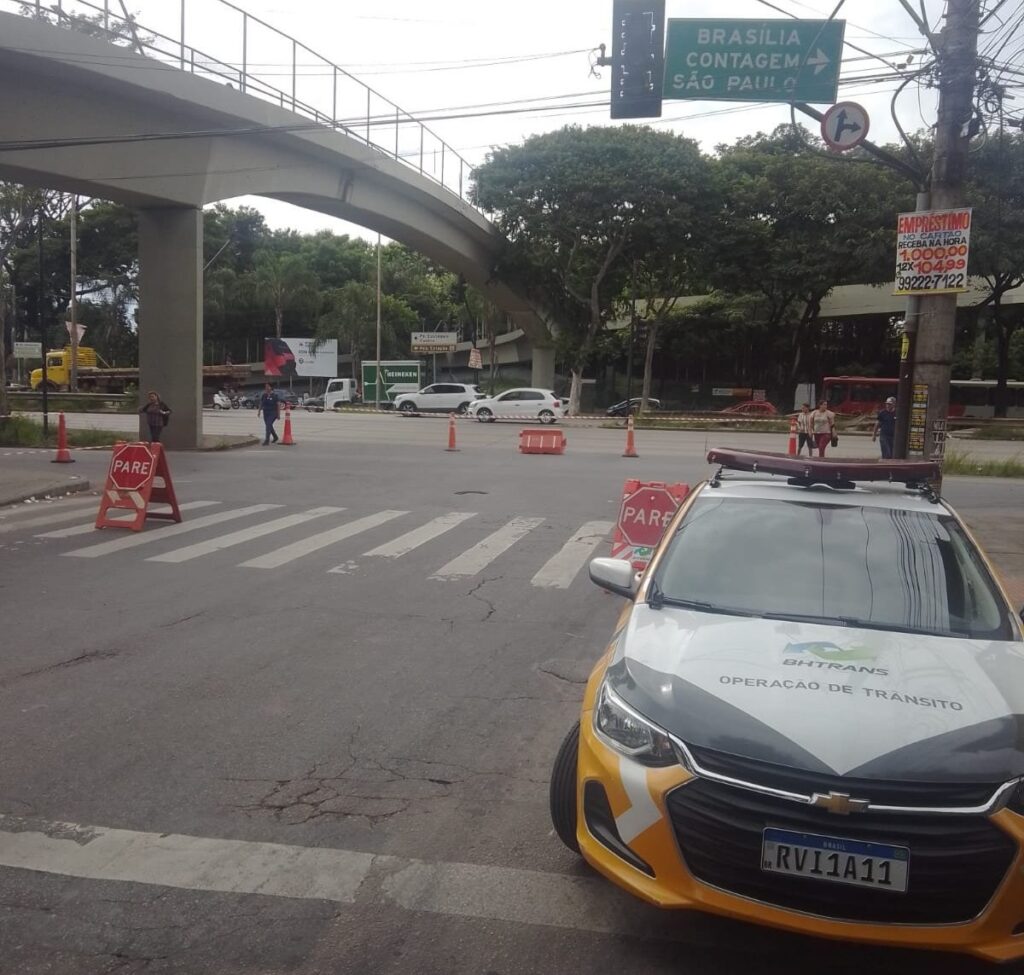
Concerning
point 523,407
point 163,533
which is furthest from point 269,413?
point 523,407

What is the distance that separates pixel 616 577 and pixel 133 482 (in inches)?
391

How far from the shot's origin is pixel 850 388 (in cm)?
5219

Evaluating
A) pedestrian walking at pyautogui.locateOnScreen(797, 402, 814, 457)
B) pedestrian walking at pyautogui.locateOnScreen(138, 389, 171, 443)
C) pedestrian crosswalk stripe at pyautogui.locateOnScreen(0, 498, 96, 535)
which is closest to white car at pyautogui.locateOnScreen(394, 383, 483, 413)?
pedestrian walking at pyautogui.locateOnScreen(797, 402, 814, 457)

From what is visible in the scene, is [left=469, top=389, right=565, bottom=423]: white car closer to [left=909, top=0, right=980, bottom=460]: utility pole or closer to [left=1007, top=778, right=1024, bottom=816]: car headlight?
[left=909, top=0, right=980, bottom=460]: utility pole

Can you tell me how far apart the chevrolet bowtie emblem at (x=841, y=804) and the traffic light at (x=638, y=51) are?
1128 centimetres

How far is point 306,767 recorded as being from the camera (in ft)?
16.9

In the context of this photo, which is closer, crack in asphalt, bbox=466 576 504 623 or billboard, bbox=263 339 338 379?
crack in asphalt, bbox=466 576 504 623

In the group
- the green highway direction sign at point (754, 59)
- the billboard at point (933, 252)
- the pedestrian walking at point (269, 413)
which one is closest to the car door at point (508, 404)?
the pedestrian walking at point (269, 413)

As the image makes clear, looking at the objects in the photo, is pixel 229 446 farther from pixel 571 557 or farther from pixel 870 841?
pixel 870 841

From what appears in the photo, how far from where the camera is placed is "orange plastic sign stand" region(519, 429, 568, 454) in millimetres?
26094

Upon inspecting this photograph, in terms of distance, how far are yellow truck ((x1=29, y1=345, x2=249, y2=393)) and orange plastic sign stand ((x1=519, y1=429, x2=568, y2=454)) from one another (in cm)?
4182

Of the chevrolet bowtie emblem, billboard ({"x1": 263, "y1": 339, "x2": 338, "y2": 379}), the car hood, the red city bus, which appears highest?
billboard ({"x1": 263, "y1": 339, "x2": 338, "y2": 379})

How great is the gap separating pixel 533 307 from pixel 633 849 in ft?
156

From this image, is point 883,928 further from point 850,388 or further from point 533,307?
point 850,388
